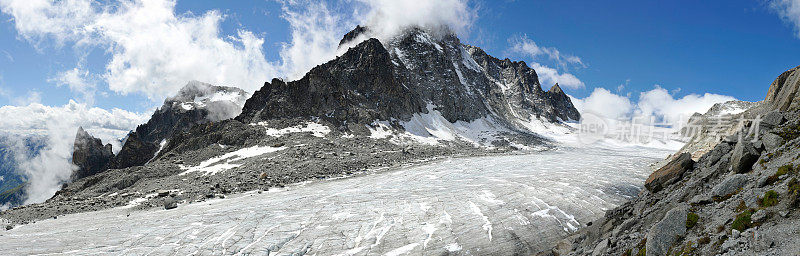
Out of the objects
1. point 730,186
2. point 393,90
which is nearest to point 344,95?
point 393,90

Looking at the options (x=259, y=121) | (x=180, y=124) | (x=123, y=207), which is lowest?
(x=123, y=207)

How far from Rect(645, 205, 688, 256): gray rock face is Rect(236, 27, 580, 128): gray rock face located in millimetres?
64000

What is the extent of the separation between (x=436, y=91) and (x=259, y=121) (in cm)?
7004

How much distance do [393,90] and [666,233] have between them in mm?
86933

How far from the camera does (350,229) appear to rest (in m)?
13.4

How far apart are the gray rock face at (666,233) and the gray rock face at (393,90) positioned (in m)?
64.0

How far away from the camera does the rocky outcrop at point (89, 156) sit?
87894 millimetres

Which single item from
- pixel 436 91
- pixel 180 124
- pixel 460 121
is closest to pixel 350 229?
pixel 460 121

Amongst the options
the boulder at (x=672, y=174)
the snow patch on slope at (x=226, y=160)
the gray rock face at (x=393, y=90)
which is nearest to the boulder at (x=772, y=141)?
the boulder at (x=672, y=174)

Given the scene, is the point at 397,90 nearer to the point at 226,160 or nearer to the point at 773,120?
the point at 226,160

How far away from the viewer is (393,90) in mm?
92375

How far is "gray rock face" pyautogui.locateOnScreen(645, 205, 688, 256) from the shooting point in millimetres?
6562

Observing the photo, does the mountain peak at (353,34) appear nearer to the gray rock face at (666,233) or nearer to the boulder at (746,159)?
the boulder at (746,159)

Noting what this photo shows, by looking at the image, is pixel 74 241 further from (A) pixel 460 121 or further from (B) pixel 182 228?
(A) pixel 460 121
